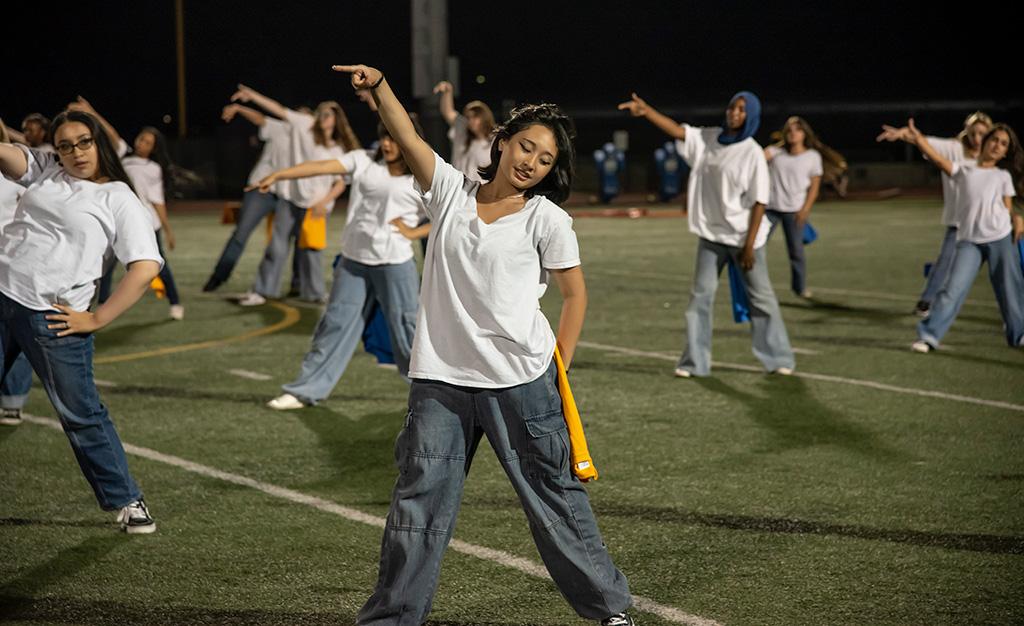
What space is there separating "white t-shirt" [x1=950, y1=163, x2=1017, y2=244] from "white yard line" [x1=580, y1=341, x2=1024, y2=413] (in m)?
1.96

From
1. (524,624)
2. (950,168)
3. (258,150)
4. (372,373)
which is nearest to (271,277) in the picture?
(372,373)

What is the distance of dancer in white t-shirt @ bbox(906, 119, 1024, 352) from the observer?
10.7 metres

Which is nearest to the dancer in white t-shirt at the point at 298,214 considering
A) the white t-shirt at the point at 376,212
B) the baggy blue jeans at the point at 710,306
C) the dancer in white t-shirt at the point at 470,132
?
the dancer in white t-shirt at the point at 470,132

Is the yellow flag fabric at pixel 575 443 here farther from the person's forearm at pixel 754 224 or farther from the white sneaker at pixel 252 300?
the white sneaker at pixel 252 300

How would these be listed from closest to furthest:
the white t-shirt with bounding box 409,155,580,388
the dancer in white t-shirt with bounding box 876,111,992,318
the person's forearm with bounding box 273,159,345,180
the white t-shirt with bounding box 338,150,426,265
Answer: the white t-shirt with bounding box 409,155,580,388 < the person's forearm with bounding box 273,159,345,180 < the white t-shirt with bounding box 338,150,426,265 < the dancer in white t-shirt with bounding box 876,111,992,318

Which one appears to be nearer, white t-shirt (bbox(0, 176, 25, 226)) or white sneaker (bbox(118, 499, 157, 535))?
white sneaker (bbox(118, 499, 157, 535))

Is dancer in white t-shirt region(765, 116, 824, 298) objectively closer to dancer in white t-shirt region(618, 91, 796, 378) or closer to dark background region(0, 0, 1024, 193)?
dancer in white t-shirt region(618, 91, 796, 378)

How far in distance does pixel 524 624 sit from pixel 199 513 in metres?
2.09

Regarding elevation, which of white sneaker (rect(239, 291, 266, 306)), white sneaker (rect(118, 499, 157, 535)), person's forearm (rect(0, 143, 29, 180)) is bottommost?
white sneaker (rect(239, 291, 266, 306))

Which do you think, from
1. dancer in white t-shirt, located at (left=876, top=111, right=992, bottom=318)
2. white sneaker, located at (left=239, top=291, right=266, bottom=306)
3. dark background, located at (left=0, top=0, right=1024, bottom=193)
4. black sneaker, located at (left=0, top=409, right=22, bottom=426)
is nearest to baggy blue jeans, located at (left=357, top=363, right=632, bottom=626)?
black sneaker, located at (left=0, top=409, right=22, bottom=426)

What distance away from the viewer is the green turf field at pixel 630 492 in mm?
4961

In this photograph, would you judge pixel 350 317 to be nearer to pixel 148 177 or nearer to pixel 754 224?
pixel 754 224

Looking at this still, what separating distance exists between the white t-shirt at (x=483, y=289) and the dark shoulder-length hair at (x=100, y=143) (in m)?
1.89

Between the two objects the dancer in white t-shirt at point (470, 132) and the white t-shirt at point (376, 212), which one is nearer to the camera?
the white t-shirt at point (376, 212)
